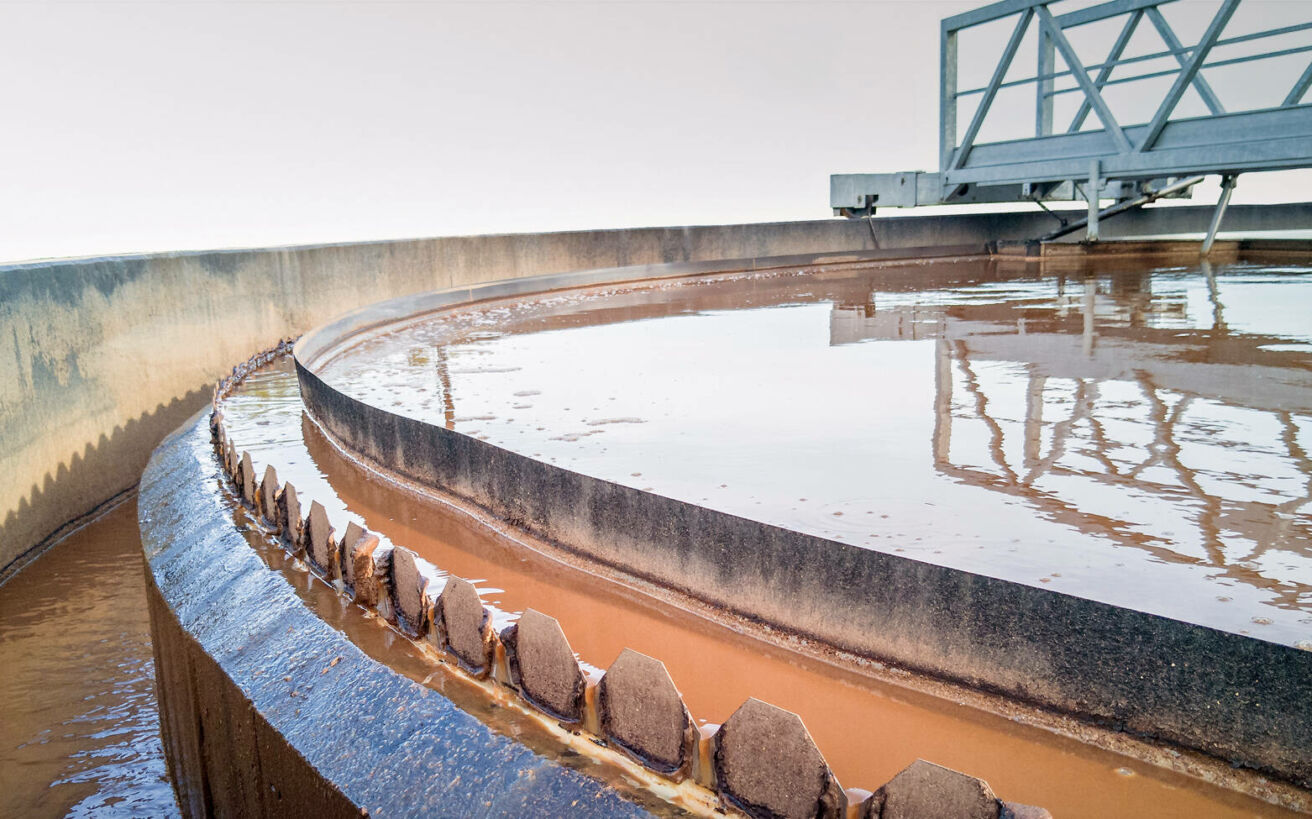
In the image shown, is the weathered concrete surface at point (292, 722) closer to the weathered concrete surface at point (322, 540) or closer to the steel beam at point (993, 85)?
the weathered concrete surface at point (322, 540)

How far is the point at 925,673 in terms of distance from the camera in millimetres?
1881

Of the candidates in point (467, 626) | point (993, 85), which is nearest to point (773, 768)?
point (467, 626)

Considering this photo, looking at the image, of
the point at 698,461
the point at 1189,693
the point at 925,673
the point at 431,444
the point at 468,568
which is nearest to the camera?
the point at 1189,693

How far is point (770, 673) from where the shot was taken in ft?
6.39

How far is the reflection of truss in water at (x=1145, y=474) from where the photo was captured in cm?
213

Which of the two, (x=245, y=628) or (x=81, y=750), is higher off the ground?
(x=245, y=628)

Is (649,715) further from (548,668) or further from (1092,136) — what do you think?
(1092,136)

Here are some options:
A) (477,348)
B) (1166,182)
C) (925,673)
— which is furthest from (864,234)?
(925,673)

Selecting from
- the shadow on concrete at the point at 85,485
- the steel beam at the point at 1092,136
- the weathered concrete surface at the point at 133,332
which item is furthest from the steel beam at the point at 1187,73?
the shadow on concrete at the point at 85,485

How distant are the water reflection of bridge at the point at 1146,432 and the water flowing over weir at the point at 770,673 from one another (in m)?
0.17

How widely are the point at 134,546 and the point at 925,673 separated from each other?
13.0 feet

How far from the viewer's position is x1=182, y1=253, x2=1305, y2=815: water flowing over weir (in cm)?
152

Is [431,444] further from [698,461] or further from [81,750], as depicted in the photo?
[81,750]

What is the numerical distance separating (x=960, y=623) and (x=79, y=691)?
283 cm
